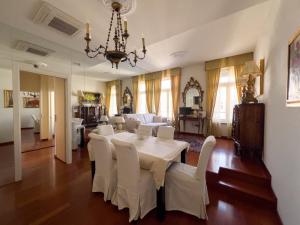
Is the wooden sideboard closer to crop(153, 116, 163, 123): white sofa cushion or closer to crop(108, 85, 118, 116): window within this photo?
crop(153, 116, 163, 123): white sofa cushion

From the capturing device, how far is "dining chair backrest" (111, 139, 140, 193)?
5.26 ft

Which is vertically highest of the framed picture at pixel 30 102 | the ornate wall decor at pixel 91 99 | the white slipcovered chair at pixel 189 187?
the ornate wall decor at pixel 91 99

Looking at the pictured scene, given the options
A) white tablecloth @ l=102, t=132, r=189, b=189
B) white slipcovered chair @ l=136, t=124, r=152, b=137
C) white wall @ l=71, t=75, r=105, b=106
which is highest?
white wall @ l=71, t=75, r=105, b=106

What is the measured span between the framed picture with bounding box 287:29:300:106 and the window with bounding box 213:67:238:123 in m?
3.77

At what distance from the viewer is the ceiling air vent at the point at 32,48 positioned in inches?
126

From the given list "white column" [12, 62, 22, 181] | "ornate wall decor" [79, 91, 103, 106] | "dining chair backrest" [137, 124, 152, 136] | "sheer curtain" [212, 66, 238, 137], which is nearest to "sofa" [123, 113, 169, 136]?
→ "dining chair backrest" [137, 124, 152, 136]

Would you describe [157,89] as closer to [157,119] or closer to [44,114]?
[157,119]

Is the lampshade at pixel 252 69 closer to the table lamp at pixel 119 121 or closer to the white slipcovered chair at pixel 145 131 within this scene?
the white slipcovered chair at pixel 145 131

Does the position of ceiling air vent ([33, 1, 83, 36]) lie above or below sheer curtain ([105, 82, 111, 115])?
above

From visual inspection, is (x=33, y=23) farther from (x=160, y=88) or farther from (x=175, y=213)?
(x=160, y=88)

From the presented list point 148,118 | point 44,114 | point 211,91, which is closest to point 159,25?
point 211,91

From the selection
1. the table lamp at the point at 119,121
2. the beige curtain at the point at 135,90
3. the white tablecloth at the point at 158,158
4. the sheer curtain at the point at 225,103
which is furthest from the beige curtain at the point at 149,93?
the white tablecloth at the point at 158,158

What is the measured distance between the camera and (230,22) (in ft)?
9.20

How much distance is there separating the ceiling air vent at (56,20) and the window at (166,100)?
179 inches
